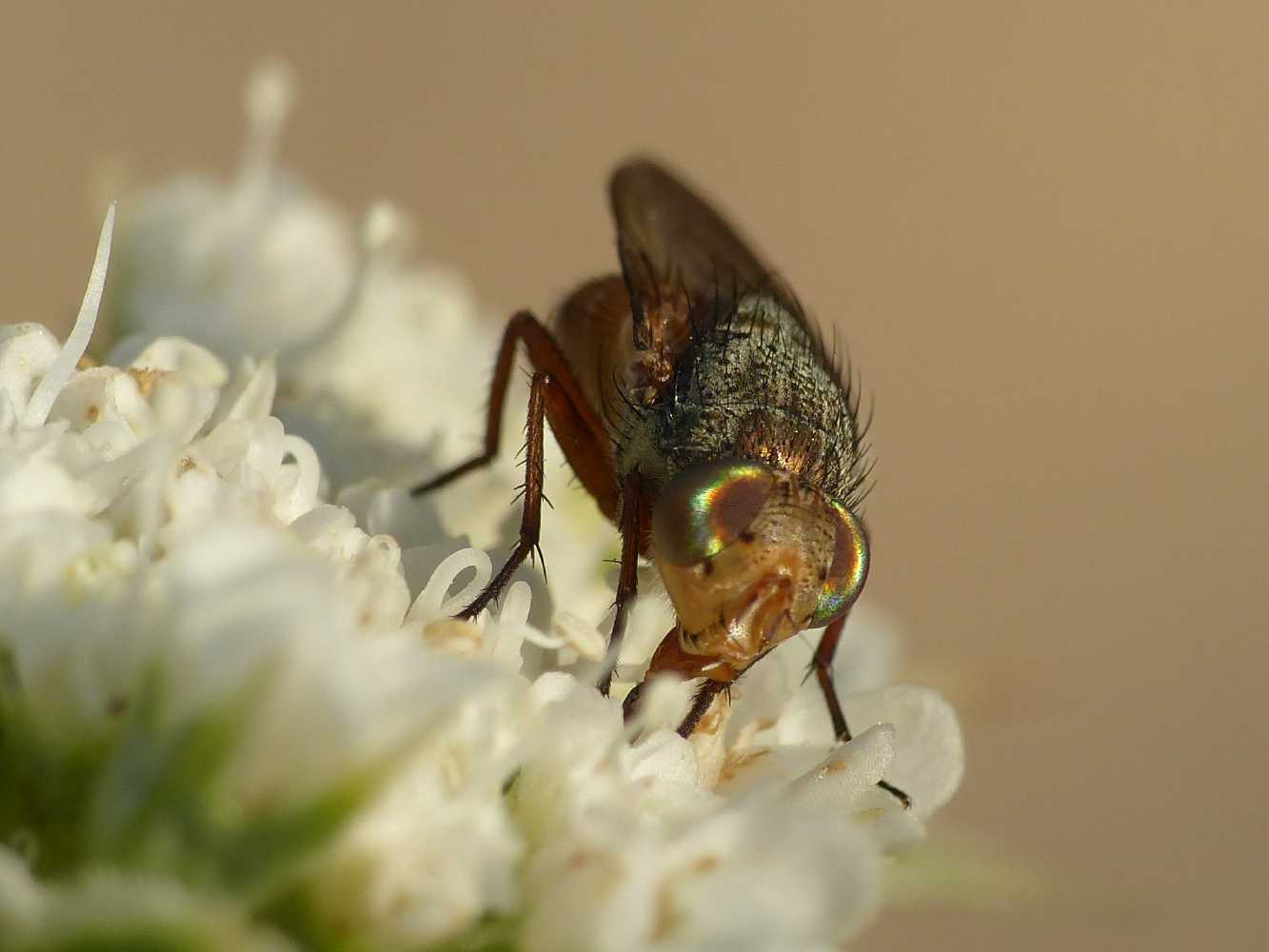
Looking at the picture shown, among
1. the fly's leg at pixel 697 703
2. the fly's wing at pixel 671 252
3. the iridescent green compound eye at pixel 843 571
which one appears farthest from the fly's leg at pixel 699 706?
the fly's wing at pixel 671 252

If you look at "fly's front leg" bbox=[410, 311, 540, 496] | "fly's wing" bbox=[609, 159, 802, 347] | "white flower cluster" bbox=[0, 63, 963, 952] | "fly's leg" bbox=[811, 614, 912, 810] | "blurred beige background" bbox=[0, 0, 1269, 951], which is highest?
"blurred beige background" bbox=[0, 0, 1269, 951]

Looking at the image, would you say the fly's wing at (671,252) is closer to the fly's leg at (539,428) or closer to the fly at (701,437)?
the fly at (701,437)

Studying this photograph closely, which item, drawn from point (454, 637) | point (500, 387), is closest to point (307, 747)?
point (454, 637)

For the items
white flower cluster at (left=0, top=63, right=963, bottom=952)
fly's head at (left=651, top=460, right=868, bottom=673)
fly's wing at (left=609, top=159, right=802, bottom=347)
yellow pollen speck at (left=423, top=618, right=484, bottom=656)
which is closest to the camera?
white flower cluster at (left=0, top=63, right=963, bottom=952)

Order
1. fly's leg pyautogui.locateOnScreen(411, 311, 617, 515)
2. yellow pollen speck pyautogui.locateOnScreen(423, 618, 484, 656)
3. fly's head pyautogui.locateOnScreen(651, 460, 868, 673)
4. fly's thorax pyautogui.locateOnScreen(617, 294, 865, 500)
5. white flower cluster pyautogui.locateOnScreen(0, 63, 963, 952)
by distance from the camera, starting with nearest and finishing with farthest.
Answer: white flower cluster pyautogui.locateOnScreen(0, 63, 963, 952) < yellow pollen speck pyautogui.locateOnScreen(423, 618, 484, 656) < fly's head pyautogui.locateOnScreen(651, 460, 868, 673) < fly's thorax pyautogui.locateOnScreen(617, 294, 865, 500) < fly's leg pyautogui.locateOnScreen(411, 311, 617, 515)

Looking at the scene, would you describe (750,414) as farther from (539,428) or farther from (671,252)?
(671,252)

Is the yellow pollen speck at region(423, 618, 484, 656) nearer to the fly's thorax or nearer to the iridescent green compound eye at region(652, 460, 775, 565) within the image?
the iridescent green compound eye at region(652, 460, 775, 565)

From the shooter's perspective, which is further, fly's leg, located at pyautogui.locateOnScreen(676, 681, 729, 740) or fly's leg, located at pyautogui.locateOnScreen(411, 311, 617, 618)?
fly's leg, located at pyautogui.locateOnScreen(411, 311, 617, 618)

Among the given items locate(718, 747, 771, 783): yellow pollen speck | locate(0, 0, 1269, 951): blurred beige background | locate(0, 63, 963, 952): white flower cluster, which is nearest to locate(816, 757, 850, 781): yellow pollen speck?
locate(0, 63, 963, 952): white flower cluster
